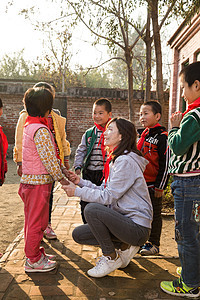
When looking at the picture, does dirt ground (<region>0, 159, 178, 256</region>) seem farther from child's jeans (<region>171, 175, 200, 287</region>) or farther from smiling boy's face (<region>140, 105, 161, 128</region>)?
smiling boy's face (<region>140, 105, 161, 128</region>)

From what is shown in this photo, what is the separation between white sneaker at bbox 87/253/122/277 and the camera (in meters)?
3.03

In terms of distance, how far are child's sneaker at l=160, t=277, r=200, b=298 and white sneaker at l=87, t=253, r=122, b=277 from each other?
0.46 meters

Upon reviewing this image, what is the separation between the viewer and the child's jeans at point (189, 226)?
8.62 feet

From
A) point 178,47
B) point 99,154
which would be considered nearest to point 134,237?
point 99,154

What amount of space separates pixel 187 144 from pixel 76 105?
14373mm

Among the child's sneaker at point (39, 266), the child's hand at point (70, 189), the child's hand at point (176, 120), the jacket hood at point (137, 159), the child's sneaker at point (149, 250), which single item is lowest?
the child's sneaker at point (149, 250)

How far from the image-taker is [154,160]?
383cm

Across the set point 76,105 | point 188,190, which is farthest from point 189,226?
point 76,105

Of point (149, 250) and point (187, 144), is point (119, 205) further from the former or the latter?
point (149, 250)

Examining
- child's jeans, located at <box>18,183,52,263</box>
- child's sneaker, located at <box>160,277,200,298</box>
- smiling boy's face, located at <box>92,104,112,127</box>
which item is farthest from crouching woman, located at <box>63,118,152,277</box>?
smiling boy's face, located at <box>92,104,112,127</box>

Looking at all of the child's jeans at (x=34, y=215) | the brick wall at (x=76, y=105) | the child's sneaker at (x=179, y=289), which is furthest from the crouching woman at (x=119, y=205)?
the brick wall at (x=76, y=105)

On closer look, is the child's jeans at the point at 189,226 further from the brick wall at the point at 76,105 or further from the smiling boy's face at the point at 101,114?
the brick wall at the point at 76,105

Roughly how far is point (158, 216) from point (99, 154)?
3.68 ft

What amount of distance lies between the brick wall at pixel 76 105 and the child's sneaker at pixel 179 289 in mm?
13511
